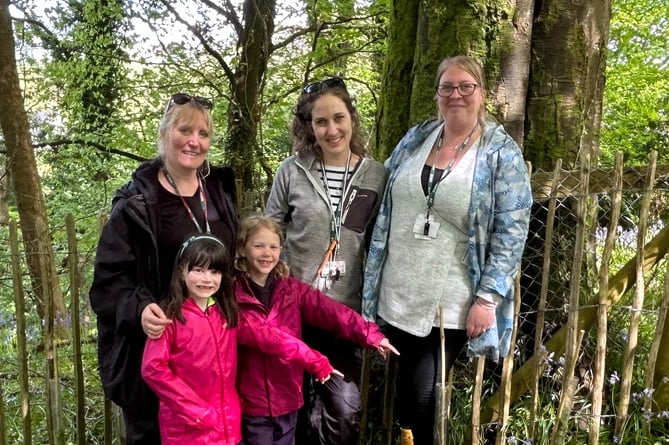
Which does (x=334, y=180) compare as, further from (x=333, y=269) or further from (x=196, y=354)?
(x=196, y=354)

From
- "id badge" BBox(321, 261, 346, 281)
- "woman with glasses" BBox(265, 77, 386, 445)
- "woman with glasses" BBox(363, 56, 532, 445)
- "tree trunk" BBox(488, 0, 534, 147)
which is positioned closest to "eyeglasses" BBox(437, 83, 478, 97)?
"woman with glasses" BBox(363, 56, 532, 445)

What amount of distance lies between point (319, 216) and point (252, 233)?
0.32 metres

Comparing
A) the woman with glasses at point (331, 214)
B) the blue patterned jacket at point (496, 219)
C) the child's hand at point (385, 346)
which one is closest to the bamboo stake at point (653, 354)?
the blue patterned jacket at point (496, 219)

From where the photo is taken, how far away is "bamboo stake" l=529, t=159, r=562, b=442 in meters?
2.61

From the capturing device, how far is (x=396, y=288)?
Result: 2463 millimetres

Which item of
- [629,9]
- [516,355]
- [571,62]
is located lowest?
[516,355]

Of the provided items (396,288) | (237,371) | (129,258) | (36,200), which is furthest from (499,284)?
(36,200)

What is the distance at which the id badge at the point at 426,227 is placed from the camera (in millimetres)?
2346

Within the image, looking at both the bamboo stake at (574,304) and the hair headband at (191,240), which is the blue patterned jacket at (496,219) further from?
the hair headband at (191,240)

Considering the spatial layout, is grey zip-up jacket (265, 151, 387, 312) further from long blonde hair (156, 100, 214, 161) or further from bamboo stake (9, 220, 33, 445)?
bamboo stake (9, 220, 33, 445)

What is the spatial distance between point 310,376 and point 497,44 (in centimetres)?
214

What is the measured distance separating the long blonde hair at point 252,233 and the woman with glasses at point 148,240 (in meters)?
0.06

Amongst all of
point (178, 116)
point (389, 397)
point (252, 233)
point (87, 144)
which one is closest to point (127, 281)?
point (252, 233)

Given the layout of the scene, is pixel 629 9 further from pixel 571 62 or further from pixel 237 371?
pixel 237 371
